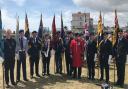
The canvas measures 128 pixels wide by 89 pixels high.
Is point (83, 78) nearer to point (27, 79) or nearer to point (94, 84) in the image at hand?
point (94, 84)

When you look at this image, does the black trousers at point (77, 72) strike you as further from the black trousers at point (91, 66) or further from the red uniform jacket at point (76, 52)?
the black trousers at point (91, 66)

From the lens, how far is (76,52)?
1612 centimetres

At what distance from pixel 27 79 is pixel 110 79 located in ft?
12.5

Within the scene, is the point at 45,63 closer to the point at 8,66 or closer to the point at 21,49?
the point at 21,49

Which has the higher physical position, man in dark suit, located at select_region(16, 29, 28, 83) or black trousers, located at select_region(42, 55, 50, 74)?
man in dark suit, located at select_region(16, 29, 28, 83)

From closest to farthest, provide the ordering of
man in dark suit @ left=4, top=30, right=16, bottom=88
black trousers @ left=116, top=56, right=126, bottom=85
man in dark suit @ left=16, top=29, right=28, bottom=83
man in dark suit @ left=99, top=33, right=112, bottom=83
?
man in dark suit @ left=4, top=30, right=16, bottom=88 < black trousers @ left=116, top=56, right=126, bottom=85 < man in dark suit @ left=16, top=29, right=28, bottom=83 < man in dark suit @ left=99, top=33, right=112, bottom=83

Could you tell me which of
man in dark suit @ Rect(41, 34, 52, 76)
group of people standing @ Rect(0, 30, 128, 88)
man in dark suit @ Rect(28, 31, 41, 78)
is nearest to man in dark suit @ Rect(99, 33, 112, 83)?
group of people standing @ Rect(0, 30, 128, 88)

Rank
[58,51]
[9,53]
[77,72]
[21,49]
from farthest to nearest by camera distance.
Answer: [58,51] → [77,72] → [21,49] → [9,53]

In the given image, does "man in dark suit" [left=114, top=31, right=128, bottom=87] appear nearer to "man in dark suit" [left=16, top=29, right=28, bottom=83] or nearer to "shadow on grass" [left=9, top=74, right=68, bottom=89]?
"shadow on grass" [left=9, top=74, right=68, bottom=89]

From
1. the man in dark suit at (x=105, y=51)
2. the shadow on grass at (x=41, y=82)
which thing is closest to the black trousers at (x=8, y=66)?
the shadow on grass at (x=41, y=82)

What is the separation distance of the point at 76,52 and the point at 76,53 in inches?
1.9

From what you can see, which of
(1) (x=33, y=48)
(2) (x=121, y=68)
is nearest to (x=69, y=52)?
(1) (x=33, y=48)

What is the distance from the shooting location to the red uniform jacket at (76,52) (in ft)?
52.5

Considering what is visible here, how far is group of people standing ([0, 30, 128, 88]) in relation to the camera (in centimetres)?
1436
